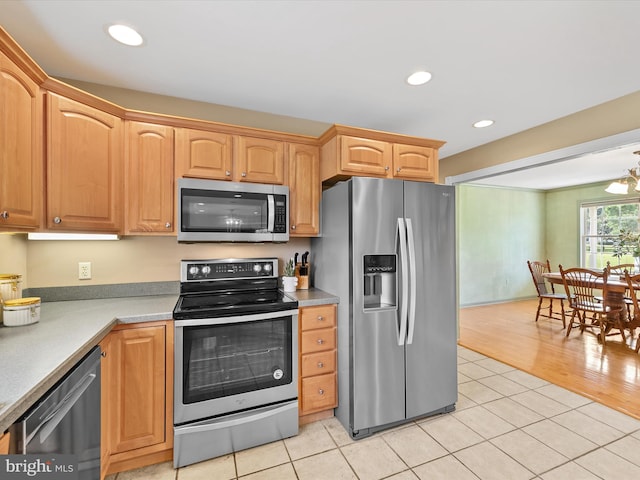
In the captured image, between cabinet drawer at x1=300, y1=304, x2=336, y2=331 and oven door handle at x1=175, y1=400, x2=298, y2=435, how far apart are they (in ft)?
1.73

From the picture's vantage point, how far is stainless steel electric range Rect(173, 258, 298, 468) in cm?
181

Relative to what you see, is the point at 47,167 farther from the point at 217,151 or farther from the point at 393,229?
the point at 393,229

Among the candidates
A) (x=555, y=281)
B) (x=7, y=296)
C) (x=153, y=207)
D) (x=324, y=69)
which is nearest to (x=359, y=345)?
(x=153, y=207)

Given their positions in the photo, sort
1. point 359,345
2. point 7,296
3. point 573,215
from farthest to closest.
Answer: point 573,215 < point 359,345 < point 7,296

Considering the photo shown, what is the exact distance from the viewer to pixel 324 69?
2.02m

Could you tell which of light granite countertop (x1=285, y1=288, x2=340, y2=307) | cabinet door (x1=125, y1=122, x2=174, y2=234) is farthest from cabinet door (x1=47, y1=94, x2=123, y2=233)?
light granite countertop (x1=285, y1=288, x2=340, y2=307)

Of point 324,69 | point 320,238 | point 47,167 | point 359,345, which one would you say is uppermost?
point 324,69

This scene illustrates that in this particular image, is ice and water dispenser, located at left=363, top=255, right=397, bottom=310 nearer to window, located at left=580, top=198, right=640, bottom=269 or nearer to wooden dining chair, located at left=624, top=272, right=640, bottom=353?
wooden dining chair, located at left=624, top=272, right=640, bottom=353

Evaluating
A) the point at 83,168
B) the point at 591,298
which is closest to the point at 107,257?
the point at 83,168

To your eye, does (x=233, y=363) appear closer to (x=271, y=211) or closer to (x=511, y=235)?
(x=271, y=211)

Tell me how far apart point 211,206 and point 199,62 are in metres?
0.94

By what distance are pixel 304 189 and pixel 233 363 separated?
1.42 meters

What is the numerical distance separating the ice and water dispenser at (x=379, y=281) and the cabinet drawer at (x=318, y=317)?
0.27 metres

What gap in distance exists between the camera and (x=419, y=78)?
213 centimetres
